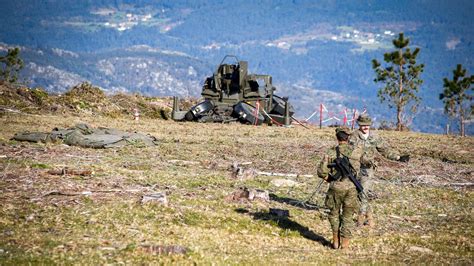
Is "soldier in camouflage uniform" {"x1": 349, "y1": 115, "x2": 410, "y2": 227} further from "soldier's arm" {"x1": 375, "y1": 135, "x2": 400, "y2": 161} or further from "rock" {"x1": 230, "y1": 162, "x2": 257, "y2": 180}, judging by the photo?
"rock" {"x1": 230, "y1": 162, "x2": 257, "y2": 180}

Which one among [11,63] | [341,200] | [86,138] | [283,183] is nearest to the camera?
[341,200]

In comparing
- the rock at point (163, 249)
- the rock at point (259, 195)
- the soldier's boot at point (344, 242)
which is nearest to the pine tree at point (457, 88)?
the rock at point (259, 195)

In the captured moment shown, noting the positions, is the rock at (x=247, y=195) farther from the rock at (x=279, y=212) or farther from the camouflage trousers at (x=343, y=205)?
the camouflage trousers at (x=343, y=205)

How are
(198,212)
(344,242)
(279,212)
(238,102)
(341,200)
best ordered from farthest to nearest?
(238,102), (279,212), (198,212), (341,200), (344,242)

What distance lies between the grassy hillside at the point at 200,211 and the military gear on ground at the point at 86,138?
73 cm

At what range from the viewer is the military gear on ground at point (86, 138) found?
29.0 meters

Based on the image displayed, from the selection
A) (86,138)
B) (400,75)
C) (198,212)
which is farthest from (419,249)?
(400,75)

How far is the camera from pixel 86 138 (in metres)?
29.3

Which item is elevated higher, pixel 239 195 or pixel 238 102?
pixel 239 195

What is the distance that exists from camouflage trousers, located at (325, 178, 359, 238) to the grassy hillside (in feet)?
1.70

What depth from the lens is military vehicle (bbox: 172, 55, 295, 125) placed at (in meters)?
50.2

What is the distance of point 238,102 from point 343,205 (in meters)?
36.1

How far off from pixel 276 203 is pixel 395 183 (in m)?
6.58

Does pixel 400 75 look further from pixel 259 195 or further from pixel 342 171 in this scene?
pixel 342 171
